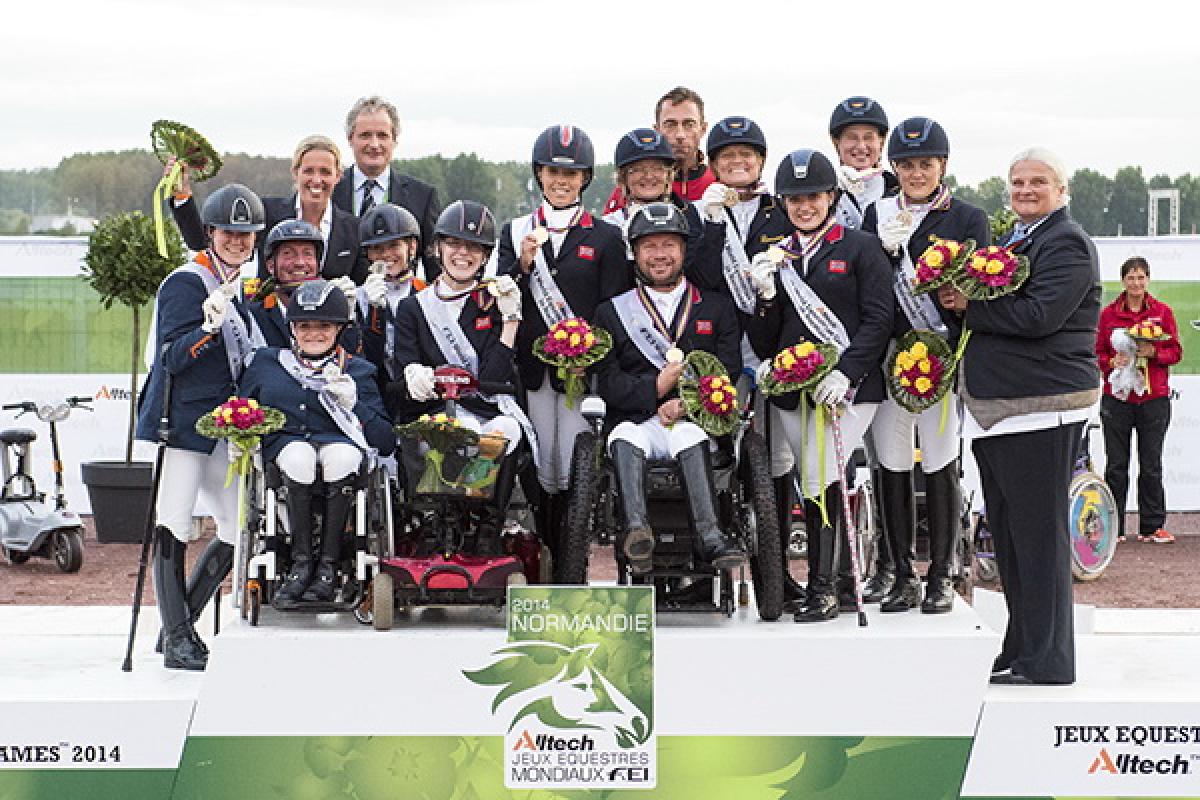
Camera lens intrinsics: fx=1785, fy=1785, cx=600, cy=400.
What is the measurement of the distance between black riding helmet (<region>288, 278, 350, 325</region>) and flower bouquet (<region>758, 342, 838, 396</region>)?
4.72ft

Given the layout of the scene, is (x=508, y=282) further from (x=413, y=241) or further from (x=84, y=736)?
(x=84, y=736)

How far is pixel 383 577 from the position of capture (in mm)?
5621

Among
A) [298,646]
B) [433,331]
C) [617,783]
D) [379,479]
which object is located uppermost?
[433,331]

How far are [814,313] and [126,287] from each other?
290 inches

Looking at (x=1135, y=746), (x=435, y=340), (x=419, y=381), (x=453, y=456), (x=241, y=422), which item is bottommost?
(x=1135, y=746)

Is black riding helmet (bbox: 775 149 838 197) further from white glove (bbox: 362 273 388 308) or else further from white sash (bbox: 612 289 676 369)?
white glove (bbox: 362 273 388 308)

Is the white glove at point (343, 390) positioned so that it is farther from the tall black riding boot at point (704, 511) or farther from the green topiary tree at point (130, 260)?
the green topiary tree at point (130, 260)

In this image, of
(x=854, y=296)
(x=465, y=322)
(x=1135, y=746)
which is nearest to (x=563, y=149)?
(x=465, y=322)

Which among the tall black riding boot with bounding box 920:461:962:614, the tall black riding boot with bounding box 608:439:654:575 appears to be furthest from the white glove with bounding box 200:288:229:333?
the tall black riding boot with bounding box 920:461:962:614

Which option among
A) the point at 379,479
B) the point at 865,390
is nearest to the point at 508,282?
the point at 379,479

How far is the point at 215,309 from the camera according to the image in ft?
19.1

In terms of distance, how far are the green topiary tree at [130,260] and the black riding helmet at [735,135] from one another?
657cm

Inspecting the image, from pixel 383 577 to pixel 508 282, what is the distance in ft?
3.63

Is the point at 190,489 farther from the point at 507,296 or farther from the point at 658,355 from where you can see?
the point at 658,355
